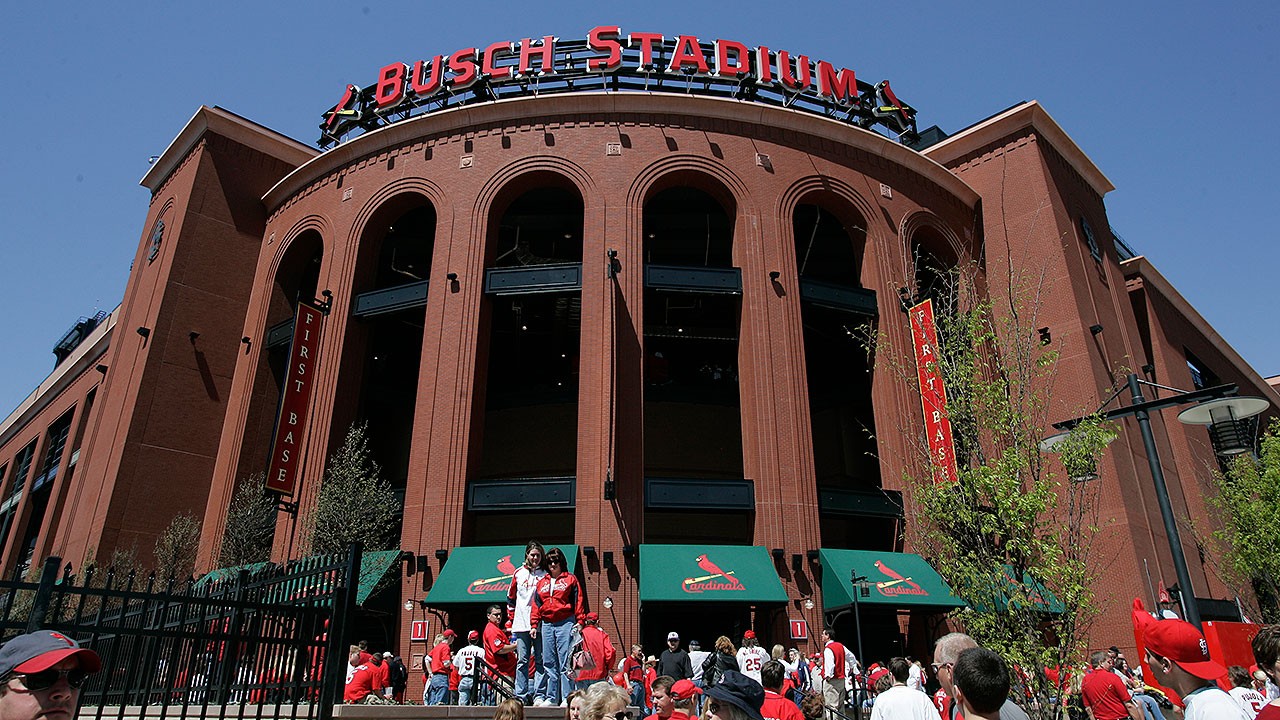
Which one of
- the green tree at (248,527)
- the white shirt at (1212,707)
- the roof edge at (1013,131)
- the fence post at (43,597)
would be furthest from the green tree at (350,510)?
the roof edge at (1013,131)

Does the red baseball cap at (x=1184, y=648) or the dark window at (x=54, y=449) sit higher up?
the dark window at (x=54, y=449)

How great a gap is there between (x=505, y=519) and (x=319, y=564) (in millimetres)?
24938

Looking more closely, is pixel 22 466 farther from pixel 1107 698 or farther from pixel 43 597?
pixel 1107 698

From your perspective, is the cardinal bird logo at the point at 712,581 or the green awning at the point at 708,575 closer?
the green awning at the point at 708,575

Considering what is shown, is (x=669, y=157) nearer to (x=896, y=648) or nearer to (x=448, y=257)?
(x=448, y=257)

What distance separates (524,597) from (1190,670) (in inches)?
296

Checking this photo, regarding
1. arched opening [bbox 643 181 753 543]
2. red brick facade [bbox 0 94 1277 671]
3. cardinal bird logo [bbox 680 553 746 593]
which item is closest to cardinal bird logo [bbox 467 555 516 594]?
red brick facade [bbox 0 94 1277 671]

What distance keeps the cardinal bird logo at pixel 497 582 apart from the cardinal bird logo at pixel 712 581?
168 inches

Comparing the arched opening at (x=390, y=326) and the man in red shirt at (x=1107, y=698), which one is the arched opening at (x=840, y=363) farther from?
the man in red shirt at (x=1107, y=698)

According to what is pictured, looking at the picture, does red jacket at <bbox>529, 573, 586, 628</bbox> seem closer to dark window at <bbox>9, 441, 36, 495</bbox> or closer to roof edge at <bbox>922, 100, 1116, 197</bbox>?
roof edge at <bbox>922, 100, 1116, 197</bbox>

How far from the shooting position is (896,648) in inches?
1091

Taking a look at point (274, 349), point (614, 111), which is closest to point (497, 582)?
point (274, 349)

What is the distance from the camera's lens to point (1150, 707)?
9289mm

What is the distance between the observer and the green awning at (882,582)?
69.9 feet
